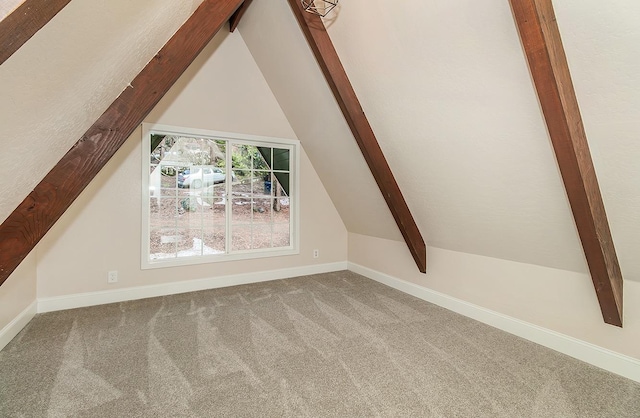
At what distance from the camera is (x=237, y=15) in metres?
3.20

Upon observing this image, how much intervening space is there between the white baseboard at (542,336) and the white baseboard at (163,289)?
1.56 meters

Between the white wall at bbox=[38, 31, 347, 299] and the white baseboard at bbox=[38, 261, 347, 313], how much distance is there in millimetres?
51

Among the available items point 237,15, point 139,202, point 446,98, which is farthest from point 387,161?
point 139,202

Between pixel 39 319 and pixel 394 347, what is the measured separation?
312cm

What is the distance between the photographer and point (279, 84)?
11.6 feet

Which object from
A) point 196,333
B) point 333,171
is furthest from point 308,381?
point 333,171

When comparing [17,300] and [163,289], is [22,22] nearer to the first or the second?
[17,300]

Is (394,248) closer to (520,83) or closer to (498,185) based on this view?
(498,185)

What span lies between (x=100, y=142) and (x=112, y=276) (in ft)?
5.71

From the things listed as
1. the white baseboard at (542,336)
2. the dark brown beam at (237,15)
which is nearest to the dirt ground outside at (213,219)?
the dark brown beam at (237,15)

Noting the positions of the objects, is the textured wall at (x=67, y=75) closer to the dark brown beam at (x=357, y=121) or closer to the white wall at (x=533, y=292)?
the dark brown beam at (x=357, y=121)

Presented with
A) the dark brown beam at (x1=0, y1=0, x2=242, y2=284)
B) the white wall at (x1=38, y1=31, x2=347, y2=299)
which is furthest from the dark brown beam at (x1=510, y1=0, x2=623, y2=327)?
the white wall at (x1=38, y1=31, x2=347, y2=299)

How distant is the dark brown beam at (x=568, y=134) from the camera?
4.08ft

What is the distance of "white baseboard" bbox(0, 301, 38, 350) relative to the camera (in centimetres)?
211
